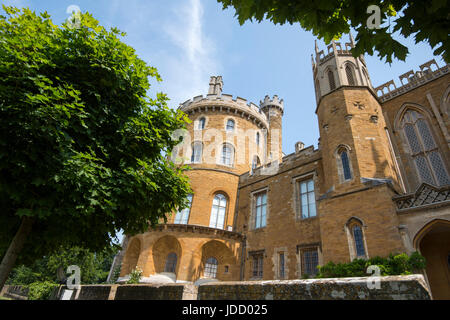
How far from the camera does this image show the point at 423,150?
14047mm

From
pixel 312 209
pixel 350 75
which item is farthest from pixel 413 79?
pixel 312 209

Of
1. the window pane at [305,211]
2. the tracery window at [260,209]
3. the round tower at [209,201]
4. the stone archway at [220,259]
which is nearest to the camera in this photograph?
the window pane at [305,211]

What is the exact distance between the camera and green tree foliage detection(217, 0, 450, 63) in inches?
111

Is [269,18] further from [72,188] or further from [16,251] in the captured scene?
[16,251]

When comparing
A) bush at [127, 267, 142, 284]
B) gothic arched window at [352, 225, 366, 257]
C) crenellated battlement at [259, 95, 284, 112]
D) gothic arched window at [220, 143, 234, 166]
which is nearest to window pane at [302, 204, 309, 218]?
gothic arched window at [352, 225, 366, 257]

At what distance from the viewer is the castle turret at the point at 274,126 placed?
2896 cm

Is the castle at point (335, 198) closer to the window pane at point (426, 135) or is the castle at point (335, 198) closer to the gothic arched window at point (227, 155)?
the window pane at point (426, 135)

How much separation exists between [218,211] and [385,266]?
12489mm

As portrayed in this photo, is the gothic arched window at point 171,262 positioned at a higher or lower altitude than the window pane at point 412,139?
lower

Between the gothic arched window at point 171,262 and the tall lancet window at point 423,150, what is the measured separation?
16.1 m

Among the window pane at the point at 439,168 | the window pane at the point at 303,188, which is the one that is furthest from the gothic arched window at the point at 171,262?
the window pane at the point at 439,168

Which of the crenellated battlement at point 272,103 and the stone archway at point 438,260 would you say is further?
the crenellated battlement at point 272,103

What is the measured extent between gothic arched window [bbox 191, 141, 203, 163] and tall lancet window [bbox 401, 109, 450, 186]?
15565mm
